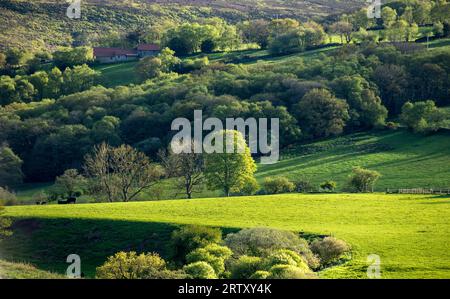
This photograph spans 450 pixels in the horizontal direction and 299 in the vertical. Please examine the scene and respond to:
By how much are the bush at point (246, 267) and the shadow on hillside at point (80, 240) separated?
1222cm

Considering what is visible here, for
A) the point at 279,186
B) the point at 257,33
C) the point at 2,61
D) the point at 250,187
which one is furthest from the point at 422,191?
the point at 2,61

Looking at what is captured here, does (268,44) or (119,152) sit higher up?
(268,44)

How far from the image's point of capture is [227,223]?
54.3 meters

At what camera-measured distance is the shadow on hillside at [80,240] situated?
172ft

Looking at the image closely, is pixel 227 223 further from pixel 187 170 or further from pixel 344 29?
pixel 344 29

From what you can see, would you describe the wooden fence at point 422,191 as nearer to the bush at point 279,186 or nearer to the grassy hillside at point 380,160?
the grassy hillside at point 380,160

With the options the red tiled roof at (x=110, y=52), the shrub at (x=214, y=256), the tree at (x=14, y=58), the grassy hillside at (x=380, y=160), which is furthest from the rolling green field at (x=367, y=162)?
the red tiled roof at (x=110, y=52)

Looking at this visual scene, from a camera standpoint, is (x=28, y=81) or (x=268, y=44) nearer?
(x=28, y=81)

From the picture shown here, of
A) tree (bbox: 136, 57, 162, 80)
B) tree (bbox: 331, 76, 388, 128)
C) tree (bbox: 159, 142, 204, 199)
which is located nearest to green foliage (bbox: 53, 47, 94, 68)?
Answer: tree (bbox: 136, 57, 162, 80)

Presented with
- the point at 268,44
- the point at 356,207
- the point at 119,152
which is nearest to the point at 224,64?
the point at 268,44

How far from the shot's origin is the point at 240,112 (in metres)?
104

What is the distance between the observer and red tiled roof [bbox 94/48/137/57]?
161m

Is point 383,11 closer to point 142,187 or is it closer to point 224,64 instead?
point 224,64
